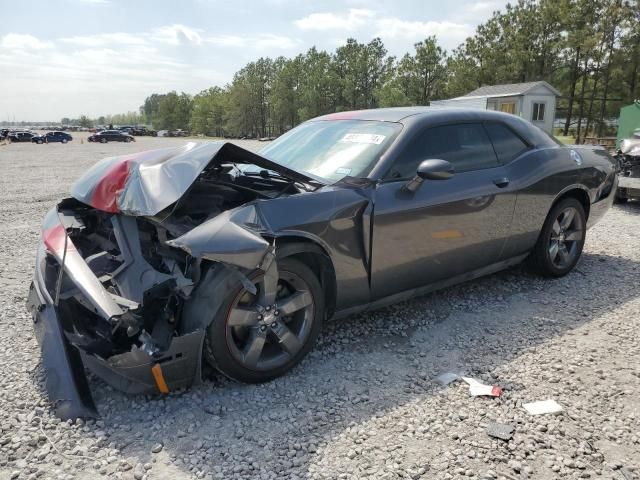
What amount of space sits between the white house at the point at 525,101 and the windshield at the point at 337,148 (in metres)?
29.8

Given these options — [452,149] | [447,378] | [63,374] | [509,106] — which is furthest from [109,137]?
[447,378]

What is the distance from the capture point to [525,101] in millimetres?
32000

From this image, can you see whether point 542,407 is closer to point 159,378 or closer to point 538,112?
point 159,378

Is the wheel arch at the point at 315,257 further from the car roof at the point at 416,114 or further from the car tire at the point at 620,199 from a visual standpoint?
the car tire at the point at 620,199

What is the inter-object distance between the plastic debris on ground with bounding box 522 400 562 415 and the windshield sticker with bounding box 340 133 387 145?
76.8 inches

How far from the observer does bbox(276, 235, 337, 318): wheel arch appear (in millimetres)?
2875

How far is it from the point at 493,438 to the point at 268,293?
1390mm

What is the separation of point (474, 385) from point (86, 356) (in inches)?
87.7

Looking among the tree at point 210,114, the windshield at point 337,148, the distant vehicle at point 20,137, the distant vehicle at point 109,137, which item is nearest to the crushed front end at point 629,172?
the windshield at point 337,148

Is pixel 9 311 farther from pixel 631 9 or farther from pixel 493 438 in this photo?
pixel 631 9

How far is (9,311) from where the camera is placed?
4043 mm

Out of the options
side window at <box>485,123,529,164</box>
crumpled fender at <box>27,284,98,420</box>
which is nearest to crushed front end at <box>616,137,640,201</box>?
side window at <box>485,123,529,164</box>

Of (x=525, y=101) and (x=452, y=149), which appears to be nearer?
(x=452, y=149)

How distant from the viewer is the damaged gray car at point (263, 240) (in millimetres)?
2658
